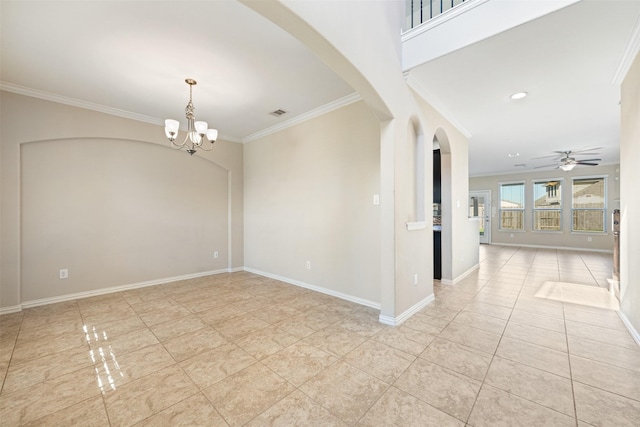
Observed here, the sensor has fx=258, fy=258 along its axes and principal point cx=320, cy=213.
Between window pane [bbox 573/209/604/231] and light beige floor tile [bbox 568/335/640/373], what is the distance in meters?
7.65

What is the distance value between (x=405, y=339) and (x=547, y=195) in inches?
356

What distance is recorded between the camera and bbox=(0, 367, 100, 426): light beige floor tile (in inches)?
59.2

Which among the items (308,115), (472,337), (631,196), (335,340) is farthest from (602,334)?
(308,115)

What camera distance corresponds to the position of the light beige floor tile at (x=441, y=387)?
1545 millimetres

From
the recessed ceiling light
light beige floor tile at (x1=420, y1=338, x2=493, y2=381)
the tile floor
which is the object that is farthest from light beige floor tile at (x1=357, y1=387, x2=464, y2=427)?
the recessed ceiling light

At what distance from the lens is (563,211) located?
798cm

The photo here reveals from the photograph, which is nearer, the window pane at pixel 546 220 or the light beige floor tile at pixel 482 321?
the light beige floor tile at pixel 482 321

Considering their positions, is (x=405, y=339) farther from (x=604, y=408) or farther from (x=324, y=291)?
(x=324, y=291)

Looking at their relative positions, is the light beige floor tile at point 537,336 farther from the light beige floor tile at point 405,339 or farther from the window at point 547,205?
the window at point 547,205

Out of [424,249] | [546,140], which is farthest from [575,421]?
[546,140]

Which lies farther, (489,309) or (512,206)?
(512,206)

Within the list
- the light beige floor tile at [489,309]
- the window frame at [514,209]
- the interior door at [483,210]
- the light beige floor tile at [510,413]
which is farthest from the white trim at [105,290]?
the window frame at [514,209]

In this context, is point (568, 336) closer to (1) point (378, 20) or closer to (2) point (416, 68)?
(2) point (416, 68)

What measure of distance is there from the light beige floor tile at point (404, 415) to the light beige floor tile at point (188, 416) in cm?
83
